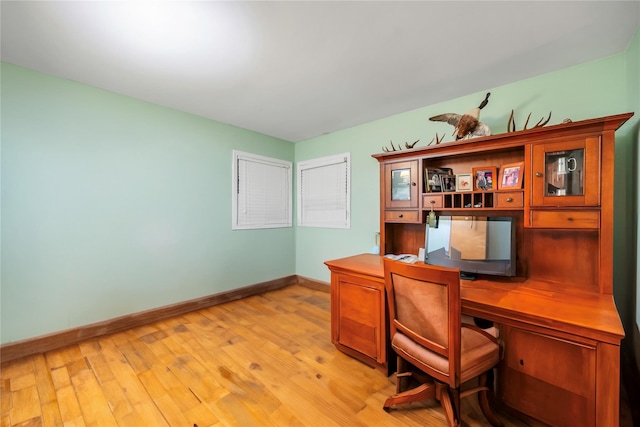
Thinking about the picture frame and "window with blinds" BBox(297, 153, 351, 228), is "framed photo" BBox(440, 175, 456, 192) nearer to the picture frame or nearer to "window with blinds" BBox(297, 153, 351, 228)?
the picture frame

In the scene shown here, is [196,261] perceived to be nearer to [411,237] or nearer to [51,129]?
[51,129]

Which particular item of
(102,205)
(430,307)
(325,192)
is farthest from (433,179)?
(102,205)

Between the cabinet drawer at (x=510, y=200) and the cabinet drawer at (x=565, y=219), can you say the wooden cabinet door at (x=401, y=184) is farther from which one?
the cabinet drawer at (x=565, y=219)

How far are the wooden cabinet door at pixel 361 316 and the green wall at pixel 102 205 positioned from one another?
194cm

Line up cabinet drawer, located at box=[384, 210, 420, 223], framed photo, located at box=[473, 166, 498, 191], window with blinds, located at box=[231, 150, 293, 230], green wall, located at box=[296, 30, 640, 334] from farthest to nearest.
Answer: window with blinds, located at box=[231, 150, 293, 230] < cabinet drawer, located at box=[384, 210, 420, 223] < framed photo, located at box=[473, 166, 498, 191] < green wall, located at box=[296, 30, 640, 334]

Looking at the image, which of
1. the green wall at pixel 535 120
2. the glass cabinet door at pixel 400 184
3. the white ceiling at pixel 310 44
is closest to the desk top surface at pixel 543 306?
the green wall at pixel 535 120

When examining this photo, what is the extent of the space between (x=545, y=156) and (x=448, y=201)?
0.69m

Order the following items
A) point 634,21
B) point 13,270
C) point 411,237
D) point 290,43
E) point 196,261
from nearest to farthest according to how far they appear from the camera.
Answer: point 634,21 < point 290,43 < point 13,270 < point 411,237 < point 196,261

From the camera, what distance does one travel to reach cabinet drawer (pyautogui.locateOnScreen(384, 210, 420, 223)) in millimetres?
2264

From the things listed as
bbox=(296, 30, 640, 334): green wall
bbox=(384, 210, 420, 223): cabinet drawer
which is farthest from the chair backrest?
bbox=(296, 30, 640, 334): green wall

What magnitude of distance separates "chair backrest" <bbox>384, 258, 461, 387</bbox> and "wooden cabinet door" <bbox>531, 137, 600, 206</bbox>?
1.12 m

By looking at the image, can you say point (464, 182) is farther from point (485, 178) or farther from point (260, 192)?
point (260, 192)

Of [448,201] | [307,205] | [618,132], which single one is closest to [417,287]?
[448,201]

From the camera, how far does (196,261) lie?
3.04 meters
